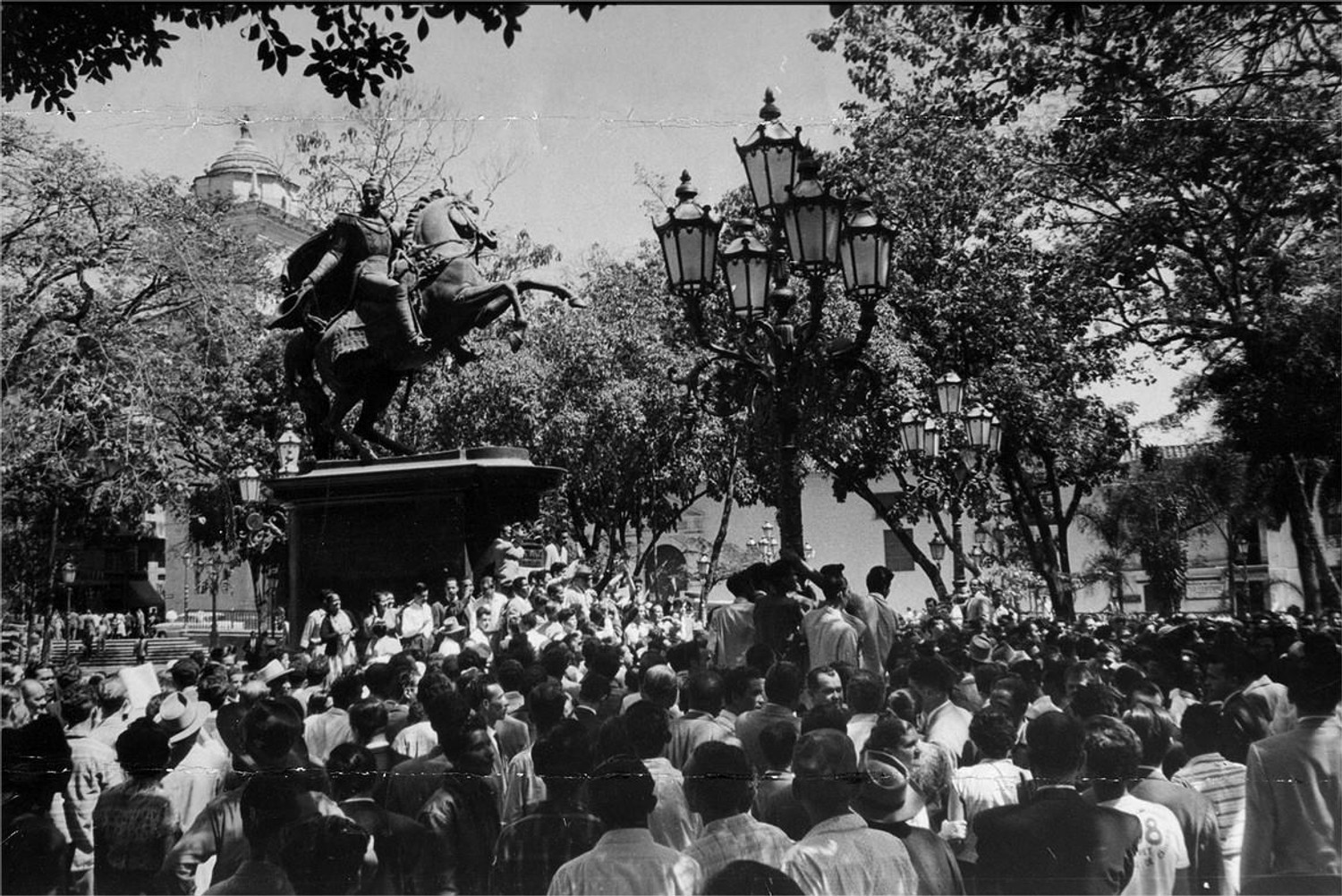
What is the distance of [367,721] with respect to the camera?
5.93 meters

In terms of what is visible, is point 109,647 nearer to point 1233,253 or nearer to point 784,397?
point 784,397

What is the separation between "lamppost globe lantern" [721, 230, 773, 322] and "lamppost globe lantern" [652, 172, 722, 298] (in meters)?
0.17

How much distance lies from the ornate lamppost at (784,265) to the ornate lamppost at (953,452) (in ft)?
4.34

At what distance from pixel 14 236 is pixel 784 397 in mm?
5286

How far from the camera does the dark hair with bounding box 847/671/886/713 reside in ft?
20.4

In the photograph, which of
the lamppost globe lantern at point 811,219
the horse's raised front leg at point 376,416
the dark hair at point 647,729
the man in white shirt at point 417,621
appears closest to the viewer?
the dark hair at point 647,729

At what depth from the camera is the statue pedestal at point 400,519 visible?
884cm

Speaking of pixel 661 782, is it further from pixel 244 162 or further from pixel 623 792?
pixel 244 162

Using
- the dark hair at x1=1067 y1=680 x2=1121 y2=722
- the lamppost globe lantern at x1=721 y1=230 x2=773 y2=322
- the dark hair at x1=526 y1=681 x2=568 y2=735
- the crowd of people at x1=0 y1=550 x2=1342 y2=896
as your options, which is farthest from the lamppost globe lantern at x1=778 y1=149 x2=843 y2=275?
the dark hair at x1=526 y1=681 x2=568 y2=735

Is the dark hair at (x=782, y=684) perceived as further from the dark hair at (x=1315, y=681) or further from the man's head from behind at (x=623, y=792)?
the dark hair at (x=1315, y=681)

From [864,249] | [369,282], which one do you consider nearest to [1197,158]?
[864,249]

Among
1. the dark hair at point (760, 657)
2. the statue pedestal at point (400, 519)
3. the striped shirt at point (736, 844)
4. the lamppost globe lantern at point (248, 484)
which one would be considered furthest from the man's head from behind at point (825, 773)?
the lamppost globe lantern at point (248, 484)

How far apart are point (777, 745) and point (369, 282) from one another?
4.41 m

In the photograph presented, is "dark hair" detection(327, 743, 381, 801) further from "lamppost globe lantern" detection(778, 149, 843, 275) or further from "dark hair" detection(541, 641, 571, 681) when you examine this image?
"lamppost globe lantern" detection(778, 149, 843, 275)
